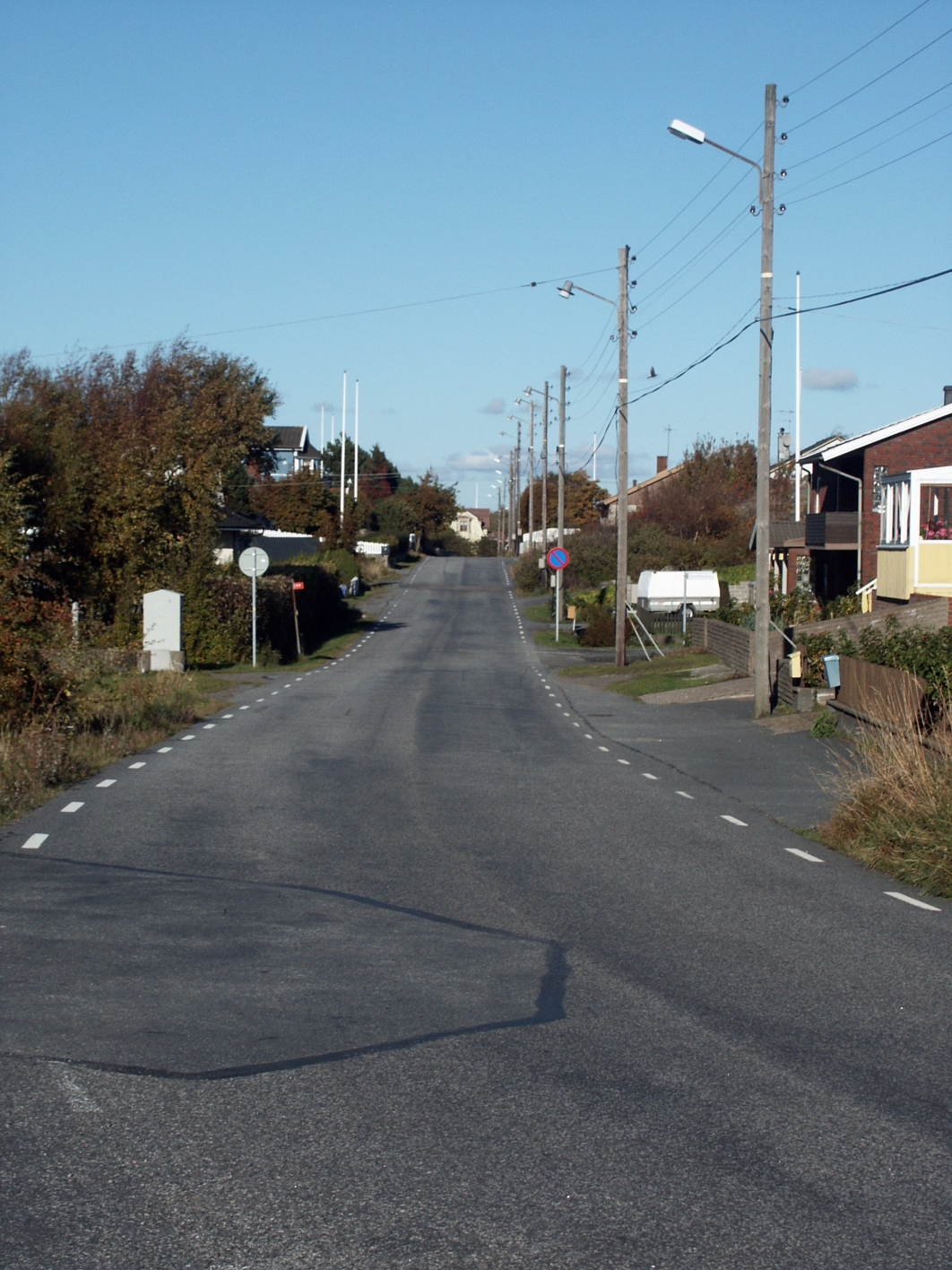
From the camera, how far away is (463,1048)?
572 centimetres

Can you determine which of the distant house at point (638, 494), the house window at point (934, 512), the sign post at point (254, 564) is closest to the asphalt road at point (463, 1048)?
the house window at point (934, 512)

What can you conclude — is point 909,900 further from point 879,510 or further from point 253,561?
point 879,510

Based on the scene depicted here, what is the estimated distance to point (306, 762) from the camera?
17328 millimetres

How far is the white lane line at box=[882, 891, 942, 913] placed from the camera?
29.5 feet

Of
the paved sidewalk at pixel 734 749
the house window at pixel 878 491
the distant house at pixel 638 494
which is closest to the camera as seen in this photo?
the paved sidewalk at pixel 734 749

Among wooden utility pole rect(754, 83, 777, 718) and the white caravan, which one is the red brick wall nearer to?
the white caravan

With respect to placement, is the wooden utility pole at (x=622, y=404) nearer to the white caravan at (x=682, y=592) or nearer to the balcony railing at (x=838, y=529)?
the balcony railing at (x=838, y=529)

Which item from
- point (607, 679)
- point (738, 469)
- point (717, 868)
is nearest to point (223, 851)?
point (717, 868)

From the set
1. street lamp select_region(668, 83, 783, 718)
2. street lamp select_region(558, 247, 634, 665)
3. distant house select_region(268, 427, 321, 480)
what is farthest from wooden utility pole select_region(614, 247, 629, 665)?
distant house select_region(268, 427, 321, 480)

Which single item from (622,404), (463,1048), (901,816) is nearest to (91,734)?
(901,816)

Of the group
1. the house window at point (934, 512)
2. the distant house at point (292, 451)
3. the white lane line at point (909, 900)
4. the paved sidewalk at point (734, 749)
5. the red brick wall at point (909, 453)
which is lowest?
the paved sidewalk at point (734, 749)

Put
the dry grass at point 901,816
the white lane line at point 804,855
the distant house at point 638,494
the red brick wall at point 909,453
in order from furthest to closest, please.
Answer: the distant house at point 638,494 < the red brick wall at point 909,453 < the white lane line at point 804,855 < the dry grass at point 901,816

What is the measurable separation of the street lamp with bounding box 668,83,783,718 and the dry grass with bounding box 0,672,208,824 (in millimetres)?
10194

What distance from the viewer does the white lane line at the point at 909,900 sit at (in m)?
8.99
